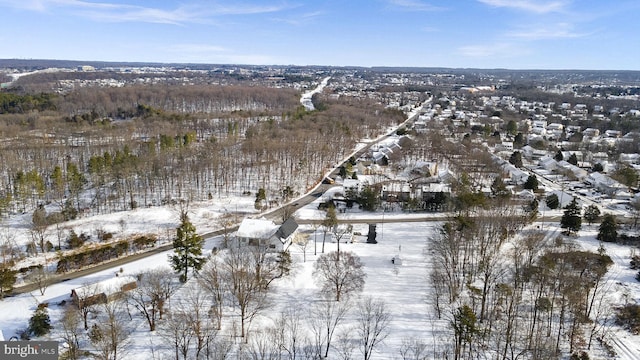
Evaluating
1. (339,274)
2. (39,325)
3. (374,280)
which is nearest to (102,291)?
(39,325)

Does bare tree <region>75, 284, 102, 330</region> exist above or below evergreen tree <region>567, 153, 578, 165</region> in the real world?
below

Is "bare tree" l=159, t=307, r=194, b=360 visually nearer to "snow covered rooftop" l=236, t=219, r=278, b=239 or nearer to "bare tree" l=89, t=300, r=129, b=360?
"bare tree" l=89, t=300, r=129, b=360

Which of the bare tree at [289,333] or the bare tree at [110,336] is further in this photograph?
the bare tree at [289,333]

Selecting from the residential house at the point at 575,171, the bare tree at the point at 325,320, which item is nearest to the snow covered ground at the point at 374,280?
A: the bare tree at the point at 325,320

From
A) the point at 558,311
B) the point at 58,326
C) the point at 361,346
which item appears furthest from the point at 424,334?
the point at 58,326

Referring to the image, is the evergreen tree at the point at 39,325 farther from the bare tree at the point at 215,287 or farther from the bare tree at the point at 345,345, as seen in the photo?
the bare tree at the point at 345,345

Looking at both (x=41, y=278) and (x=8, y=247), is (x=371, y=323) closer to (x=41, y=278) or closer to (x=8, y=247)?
(x=41, y=278)

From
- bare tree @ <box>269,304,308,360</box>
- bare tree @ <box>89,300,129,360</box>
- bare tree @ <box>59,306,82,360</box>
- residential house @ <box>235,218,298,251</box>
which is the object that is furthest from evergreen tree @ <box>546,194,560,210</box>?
bare tree @ <box>59,306,82,360</box>
